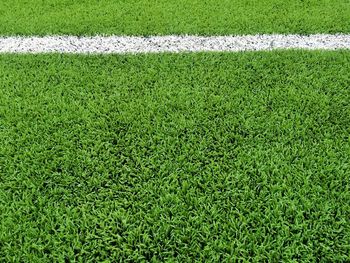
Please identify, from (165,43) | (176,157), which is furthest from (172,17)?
(176,157)

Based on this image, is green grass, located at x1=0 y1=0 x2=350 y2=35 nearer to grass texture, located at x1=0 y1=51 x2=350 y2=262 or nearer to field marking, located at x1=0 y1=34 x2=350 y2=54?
field marking, located at x1=0 y1=34 x2=350 y2=54

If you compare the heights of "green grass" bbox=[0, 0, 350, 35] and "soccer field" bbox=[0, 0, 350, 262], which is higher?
"green grass" bbox=[0, 0, 350, 35]

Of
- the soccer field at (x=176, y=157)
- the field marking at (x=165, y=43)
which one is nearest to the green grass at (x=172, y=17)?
the field marking at (x=165, y=43)

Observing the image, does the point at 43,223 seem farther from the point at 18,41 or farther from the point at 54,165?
the point at 18,41

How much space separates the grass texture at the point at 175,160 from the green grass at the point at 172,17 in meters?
0.87

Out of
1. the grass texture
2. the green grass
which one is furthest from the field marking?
the grass texture

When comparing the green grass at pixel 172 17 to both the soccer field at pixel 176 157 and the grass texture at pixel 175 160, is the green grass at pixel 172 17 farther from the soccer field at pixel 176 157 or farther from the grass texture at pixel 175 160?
the grass texture at pixel 175 160

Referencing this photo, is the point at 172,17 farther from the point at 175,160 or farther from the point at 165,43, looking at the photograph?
the point at 175,160

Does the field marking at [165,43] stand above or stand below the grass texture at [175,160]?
above

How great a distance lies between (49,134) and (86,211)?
0.85 metres

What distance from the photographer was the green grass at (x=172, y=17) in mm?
4520

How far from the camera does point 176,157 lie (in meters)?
2.62

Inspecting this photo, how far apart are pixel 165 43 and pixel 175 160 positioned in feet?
6.69

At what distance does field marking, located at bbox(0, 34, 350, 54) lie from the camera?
13.6 ft
